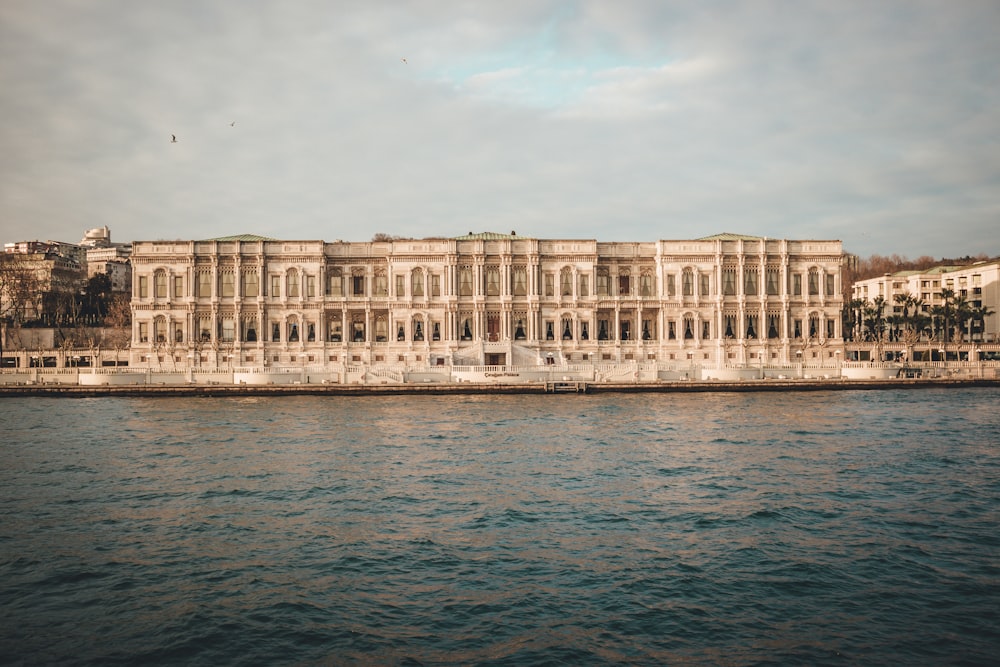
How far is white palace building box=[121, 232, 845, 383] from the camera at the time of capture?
7506 cm

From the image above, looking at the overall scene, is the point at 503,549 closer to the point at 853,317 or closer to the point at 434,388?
the point at 434,388

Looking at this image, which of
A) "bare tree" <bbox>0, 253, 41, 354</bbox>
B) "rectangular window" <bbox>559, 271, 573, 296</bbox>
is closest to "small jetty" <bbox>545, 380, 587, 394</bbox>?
"rectangular window" <bbox>559, 271, 573, 296</bbox>

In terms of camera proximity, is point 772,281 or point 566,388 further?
point 772,281

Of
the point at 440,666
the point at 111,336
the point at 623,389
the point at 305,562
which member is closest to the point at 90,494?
the point at 305,562

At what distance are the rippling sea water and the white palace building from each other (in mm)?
37699

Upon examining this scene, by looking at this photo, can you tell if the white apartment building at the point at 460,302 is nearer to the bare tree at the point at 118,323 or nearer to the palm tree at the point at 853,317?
the bare tree at the point at 118,323

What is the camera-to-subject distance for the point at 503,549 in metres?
19.0

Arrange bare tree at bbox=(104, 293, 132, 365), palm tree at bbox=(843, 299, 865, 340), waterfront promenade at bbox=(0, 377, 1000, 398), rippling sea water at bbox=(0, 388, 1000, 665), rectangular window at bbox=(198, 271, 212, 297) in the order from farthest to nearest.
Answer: palm tree at bbox=(843, 299, 865, 340)
bare tree at bbox=(104, 293, 132, 365)
rectangular window at bbox=(198, 271, 212, 297)
waterfront promenade at bbox=(0, 377, 1000, 398)
rippling sea water at bbox=(0, 388, 1000, 665)

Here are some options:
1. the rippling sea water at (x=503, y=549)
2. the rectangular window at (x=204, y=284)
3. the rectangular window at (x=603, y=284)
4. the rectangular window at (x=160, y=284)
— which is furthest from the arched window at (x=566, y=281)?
the rippling sea water at (x=503, y=549)

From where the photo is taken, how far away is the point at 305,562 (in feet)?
59.6

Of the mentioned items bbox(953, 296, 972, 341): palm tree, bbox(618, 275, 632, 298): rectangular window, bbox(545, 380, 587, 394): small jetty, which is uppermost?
bbox(618, 275, 632, 298): rectangular window

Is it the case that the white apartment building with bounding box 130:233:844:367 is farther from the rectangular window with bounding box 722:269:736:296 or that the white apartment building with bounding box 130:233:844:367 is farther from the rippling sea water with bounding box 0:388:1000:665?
the rippling sea water with bounding box 0:388:1000:665

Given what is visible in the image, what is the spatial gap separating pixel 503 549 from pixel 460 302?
57172mm

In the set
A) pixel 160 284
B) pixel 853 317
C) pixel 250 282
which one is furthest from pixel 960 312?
pixel 160 284
